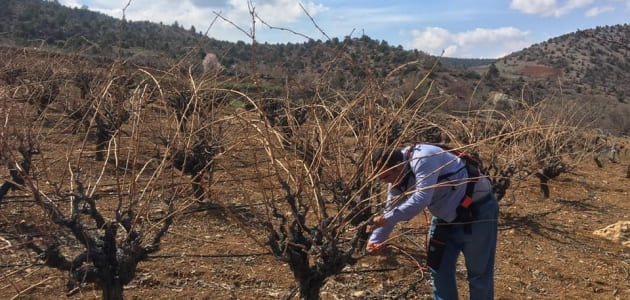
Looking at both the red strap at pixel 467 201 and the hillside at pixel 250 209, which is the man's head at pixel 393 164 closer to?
the hillside at pixel 250 209

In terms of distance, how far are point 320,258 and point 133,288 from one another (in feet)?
5.24

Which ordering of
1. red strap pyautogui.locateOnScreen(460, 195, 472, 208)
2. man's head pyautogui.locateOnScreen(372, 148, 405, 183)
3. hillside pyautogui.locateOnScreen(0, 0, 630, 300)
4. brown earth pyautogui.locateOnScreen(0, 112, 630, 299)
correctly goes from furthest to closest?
brown earth pyautogui.locateOnScreen(0, 112, 630, 299), red strap pyautogui.locateOnScreen(460, 195, 472, 208), man's head pyautogui.locateOnScreen(372, 148, 405, 183), hillside pyautogui.locateOnScreen(0, 0, 630, 300)

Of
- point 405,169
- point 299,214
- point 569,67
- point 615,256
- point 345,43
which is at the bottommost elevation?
point 615,256

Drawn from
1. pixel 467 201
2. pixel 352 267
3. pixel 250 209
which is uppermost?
pixel 467 201

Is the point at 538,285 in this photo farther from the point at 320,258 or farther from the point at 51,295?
the point at 51,295

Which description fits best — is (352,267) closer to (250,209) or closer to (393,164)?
(250,209)

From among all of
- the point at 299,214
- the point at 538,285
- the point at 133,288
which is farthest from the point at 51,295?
the point at 538,285

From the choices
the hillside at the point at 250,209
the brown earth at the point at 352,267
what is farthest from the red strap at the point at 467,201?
the brown earth at the point at 352,267

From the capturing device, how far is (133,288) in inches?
139

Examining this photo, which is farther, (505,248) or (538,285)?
(505,248)

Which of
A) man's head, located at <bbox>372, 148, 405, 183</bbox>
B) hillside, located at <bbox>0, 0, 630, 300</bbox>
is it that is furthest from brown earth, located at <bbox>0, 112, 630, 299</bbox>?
man's head, located at <bbox>372, 148, 405, 183</bbox>

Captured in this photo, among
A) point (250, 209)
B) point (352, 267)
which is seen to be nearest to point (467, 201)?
point (352, 267)

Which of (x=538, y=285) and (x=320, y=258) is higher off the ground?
(x=320, y=258)

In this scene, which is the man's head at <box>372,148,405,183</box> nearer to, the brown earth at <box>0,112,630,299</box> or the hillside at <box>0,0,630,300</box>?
the hillside at <box>0,0,630,300</box>
